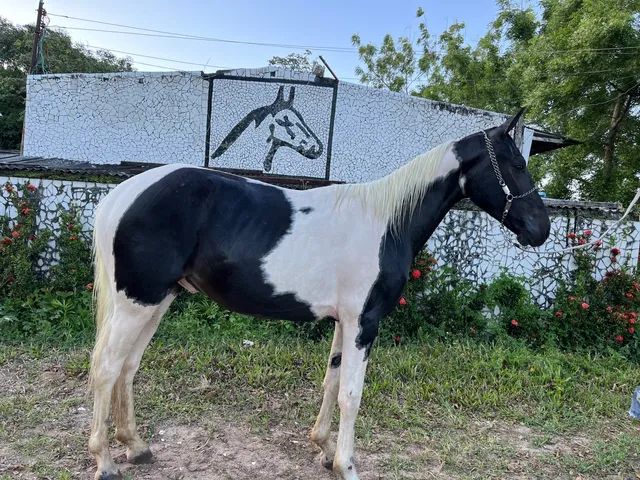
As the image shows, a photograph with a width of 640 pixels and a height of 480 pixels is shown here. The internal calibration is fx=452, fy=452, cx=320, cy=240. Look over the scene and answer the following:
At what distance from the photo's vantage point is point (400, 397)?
12.5 feet

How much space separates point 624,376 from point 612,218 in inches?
114

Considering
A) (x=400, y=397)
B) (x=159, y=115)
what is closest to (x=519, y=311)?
(x=400, y=397)

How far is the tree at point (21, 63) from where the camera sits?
18672 millimetres

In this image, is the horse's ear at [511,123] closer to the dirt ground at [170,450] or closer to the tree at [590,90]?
the dirt ground at [170,450]

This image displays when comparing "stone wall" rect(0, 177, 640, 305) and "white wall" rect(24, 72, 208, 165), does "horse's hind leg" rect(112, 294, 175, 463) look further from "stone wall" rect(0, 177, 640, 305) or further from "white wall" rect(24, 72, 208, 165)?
"white wall" rect(24, 72, 208, 165)

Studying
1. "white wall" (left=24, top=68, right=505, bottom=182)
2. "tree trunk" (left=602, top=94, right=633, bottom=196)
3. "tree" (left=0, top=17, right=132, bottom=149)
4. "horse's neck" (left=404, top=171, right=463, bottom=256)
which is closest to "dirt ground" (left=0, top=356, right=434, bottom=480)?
"horse's neck" (left=404, top=171, right=463, bottom=256)

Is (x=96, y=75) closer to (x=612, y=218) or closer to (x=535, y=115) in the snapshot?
(x=612, y=218)

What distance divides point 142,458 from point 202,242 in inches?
54.8

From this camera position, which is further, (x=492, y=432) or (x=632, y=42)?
(x=632, y=42)

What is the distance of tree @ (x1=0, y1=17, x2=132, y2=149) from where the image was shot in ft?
61.3

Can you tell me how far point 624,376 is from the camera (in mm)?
4426

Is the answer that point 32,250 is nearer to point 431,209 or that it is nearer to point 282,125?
point 282,125

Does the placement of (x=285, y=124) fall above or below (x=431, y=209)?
above

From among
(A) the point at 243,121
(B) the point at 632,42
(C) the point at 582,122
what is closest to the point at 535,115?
(C) the point at 582,122
